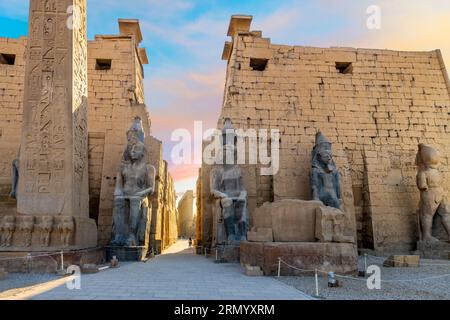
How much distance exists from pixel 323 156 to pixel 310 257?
13.9 feet

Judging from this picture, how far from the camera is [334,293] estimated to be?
398 centimetres

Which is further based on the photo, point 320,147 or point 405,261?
point 320,147

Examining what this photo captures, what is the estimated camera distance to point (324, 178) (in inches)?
359

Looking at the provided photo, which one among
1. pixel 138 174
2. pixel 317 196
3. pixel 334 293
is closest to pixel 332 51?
pixel 317 196

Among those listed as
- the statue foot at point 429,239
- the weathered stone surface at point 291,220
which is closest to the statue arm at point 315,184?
the statue foot at point 429,239

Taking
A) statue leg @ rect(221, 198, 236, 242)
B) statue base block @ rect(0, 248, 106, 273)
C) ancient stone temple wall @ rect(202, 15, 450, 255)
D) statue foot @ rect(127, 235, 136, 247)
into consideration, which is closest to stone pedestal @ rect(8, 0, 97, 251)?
statue base block @ rect(0, 248, 106, 273)

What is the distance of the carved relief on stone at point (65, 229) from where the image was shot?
5.67 m

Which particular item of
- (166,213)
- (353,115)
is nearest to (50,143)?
(166,213)

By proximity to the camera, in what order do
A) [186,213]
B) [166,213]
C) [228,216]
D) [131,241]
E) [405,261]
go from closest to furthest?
[405,261], [131,241], [228,216], [166,213], [186,213]

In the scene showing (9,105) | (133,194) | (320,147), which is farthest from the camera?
(9,105)

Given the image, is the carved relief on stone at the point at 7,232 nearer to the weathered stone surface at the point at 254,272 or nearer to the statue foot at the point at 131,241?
the statue foot at the point at 131,241

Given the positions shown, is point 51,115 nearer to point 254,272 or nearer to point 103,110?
point 254,272

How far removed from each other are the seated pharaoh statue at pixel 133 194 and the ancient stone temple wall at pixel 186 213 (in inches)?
745
